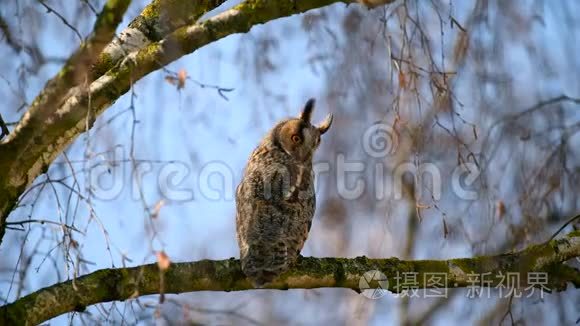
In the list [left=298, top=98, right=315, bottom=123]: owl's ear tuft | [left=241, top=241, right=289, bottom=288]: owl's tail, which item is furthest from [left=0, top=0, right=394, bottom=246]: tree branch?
[left=298, top=98, right=315, bottom=123]: owl's ear tuft

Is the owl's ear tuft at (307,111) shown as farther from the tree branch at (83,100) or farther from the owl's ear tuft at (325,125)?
the tree branch at (83,100)

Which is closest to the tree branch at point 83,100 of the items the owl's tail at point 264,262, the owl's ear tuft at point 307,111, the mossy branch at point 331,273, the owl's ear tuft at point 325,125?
the mossy branch at point 331,273

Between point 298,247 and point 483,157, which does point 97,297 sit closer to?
point 298,247

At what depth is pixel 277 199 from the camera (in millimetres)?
4945

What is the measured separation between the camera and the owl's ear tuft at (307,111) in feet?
Answer: 18.1

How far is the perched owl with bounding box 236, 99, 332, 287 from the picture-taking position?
4.41 meters

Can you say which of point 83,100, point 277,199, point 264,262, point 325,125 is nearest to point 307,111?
point 325,125

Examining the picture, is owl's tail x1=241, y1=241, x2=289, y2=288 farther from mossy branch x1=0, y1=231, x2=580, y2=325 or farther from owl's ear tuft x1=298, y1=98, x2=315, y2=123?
owl's ear tuft x1=298, y1=98, x2=315, y2=123

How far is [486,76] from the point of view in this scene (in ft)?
12.6

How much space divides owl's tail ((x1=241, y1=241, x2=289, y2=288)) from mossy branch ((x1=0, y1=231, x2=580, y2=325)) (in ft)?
0.16

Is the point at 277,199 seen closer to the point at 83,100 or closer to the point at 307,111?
the point at 307,111

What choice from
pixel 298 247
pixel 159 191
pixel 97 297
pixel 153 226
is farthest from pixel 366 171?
pixel 153 226

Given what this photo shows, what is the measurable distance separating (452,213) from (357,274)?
1058mm

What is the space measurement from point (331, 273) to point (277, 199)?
760 mm
